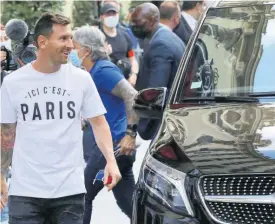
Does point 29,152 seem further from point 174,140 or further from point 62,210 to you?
point 174,140

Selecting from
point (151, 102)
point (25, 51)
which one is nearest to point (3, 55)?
point (25, 51)

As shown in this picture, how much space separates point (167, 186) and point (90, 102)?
813mm

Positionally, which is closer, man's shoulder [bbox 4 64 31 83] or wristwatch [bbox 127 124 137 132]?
man's shoulder [bbox 4 64 31 83]

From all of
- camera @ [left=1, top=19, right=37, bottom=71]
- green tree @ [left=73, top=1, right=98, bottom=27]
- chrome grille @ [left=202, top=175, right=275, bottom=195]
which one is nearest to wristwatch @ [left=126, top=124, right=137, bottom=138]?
camera @ [left=1, top=19, right=37, bottom=71]

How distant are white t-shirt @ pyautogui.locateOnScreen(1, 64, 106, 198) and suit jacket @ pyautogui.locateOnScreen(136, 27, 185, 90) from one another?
7.06 ft

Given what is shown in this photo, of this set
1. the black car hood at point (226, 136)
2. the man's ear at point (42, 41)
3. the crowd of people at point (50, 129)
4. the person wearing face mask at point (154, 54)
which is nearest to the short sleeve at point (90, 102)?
the crowd of people at point (50, 129)

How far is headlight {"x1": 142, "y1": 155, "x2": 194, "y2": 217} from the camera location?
4312 millimetres

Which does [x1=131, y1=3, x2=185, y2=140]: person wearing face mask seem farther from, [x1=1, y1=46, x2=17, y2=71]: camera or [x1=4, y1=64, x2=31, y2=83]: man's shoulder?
[x1=4, y1=64, x2=31, y2=83]: man's shoulder

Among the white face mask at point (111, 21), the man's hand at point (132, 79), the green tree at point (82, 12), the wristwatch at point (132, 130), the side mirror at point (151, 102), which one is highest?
the side mirror at point (151, 102)

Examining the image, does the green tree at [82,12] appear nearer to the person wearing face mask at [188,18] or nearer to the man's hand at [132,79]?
the man's hand at [132,79]

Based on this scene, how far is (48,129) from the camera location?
15.8 ft

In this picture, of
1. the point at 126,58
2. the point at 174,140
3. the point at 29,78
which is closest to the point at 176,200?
the point at 174,140

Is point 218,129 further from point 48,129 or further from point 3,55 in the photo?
point 3,55

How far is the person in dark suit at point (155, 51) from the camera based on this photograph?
7.02 m
